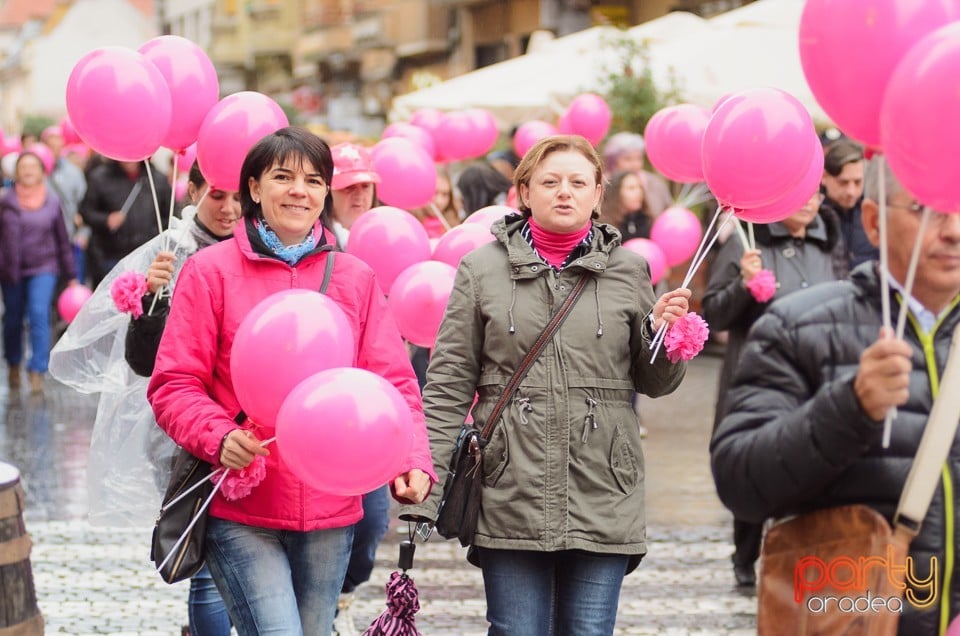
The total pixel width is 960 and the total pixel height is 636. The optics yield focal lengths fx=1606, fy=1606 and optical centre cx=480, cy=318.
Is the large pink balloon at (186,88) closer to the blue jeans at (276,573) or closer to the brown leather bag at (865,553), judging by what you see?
the blue jeans at (276,573)

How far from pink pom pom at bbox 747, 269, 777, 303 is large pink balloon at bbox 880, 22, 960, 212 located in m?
3.89

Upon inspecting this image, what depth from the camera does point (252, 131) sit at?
5328 millimetres

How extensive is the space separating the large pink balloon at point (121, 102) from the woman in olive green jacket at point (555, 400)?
1539mm

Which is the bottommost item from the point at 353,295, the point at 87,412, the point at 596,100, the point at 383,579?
the point at 87,412

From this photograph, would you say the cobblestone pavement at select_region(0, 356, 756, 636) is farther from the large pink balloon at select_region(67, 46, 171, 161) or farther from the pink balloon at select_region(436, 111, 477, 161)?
the pink balloon at select_region(436, 111, 477, 161)

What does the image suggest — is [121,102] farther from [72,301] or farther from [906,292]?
[72,301]

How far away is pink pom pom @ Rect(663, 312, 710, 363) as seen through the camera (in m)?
4.23

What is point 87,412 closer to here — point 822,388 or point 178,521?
point 178,521

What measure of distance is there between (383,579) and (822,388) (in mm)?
4827

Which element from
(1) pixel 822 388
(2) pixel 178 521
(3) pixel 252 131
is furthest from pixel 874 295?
(3) pixel 252 131

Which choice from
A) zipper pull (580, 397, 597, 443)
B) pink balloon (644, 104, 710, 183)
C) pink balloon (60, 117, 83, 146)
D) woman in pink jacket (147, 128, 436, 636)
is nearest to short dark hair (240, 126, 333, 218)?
woman in pink jacket (147, 128, 436, 636)

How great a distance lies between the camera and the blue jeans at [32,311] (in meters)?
14.4

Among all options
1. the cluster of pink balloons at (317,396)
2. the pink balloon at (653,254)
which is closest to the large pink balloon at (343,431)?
the cluster of pink balloons at (317,396)

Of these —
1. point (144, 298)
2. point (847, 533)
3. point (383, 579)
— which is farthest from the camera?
point (383, 579)
